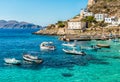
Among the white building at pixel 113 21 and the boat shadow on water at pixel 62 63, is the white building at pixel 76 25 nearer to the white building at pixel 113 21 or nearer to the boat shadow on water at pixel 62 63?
the white building at pixel 113 21

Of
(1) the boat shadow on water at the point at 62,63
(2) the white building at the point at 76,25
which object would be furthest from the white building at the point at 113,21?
(1) the boat shadow on water at the point at 62,63

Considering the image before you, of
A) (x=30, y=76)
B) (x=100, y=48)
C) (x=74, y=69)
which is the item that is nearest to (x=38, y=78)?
(x=30, y=76)

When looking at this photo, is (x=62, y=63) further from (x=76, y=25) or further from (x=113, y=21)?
(x=113, y=21)

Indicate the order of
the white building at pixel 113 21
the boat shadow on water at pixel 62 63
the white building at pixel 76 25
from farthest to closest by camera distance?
the white building at pixel 113 21
the white building at pixel 76 25
the boat shadow on water at pixel 62 63

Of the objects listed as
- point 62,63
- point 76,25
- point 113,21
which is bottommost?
point 62,63

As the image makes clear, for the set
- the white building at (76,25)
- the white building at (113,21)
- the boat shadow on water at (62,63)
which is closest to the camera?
the boat shadow on water at (62,63)

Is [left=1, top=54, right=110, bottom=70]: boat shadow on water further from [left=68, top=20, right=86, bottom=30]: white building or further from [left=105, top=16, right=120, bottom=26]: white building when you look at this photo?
[left=105, top=16, right=120, bottom=26]: white building

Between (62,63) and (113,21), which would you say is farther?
(113,21)

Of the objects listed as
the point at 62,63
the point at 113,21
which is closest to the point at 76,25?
the point at 113,21

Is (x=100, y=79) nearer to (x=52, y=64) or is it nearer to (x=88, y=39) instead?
(x=52, y=64)

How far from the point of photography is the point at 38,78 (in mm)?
53312

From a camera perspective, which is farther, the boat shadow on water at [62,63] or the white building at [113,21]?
the white building at [113,21]

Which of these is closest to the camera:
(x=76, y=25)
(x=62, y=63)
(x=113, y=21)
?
(x=62, y=63)

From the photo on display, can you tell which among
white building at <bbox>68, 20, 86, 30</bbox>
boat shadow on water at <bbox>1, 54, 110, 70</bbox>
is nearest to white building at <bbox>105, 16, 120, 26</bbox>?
white building at <bbox>68, 20, 86, 30</bbox>
